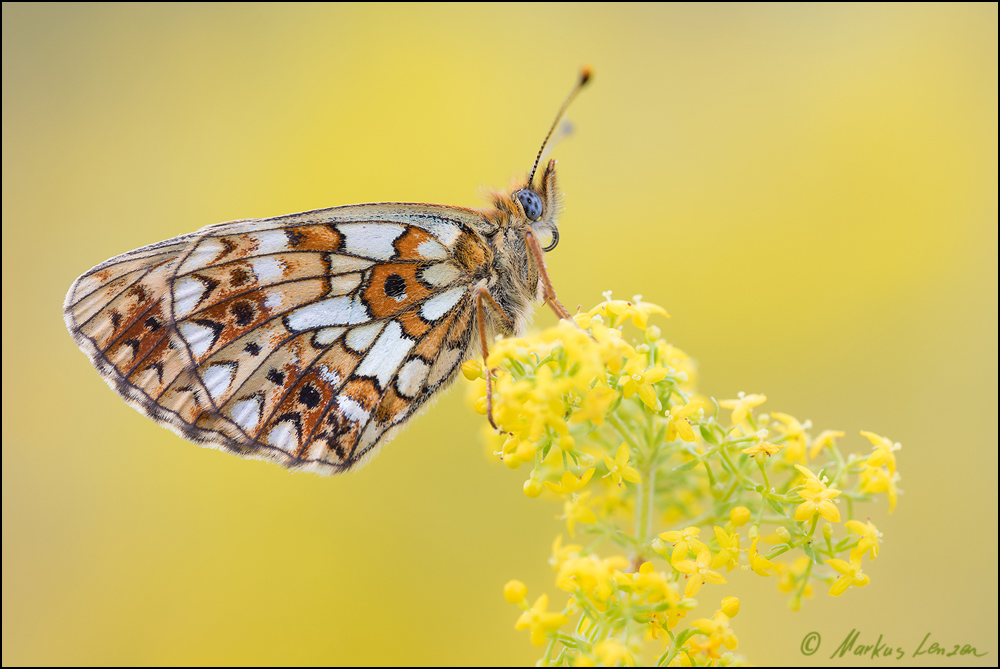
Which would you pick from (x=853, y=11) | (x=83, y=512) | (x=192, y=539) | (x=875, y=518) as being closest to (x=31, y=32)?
(x=83, y=512)

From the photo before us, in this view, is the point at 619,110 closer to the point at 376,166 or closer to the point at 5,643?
the point at 376,166

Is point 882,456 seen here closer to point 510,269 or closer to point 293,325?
point 510,269

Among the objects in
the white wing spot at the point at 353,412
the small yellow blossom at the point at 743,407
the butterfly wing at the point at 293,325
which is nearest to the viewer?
the small yellow blossom at the point at 743,407

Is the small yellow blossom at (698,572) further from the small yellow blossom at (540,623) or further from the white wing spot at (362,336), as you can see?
the white wing spot at (362,336)

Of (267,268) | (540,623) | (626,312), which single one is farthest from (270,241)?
(540,623)

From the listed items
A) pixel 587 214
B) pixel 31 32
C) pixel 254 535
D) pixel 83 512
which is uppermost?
pixel 587 214

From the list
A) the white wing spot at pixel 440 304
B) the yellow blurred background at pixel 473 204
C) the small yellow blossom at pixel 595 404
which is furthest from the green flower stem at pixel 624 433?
the yellow blurred background at pixel 473 204

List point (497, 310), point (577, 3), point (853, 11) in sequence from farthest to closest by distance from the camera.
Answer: point (577, 3), point (853, 11), point (497, 310)
